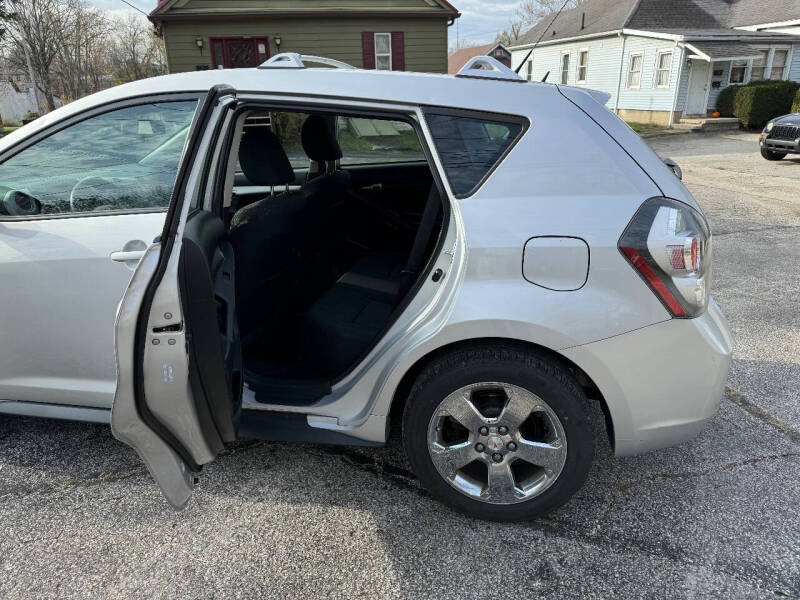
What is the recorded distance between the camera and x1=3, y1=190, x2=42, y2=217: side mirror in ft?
A: 8.19

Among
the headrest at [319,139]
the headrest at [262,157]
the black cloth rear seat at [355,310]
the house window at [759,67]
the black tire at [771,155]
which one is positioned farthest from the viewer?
the house window at [759,67]

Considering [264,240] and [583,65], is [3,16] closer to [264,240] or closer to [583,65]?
[583,65]

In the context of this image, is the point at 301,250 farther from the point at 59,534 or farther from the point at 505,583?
the point at 505,583

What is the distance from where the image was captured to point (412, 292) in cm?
224

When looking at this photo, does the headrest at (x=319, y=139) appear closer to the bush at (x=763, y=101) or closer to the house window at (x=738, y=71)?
the bush at (x=763, y=101)

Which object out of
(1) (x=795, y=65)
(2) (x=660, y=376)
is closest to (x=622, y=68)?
(1) (x=795, y=65)

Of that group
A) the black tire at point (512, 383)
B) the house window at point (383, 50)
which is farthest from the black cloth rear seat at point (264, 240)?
the house window at point (383, 50)

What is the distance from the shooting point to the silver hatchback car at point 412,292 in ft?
6.48

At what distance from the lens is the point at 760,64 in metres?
20.9

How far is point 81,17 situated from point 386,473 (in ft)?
114

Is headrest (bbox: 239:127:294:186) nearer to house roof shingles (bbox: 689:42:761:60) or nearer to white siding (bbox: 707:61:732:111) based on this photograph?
house roof shingles (bbox: 689:42:761:60)

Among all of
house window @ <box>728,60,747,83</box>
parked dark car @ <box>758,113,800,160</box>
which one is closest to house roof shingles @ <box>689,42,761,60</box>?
house window @ <box>728,60,747,83</box>

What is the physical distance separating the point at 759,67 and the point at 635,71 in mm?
4192

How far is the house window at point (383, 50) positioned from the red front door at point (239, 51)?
9.95 feet
